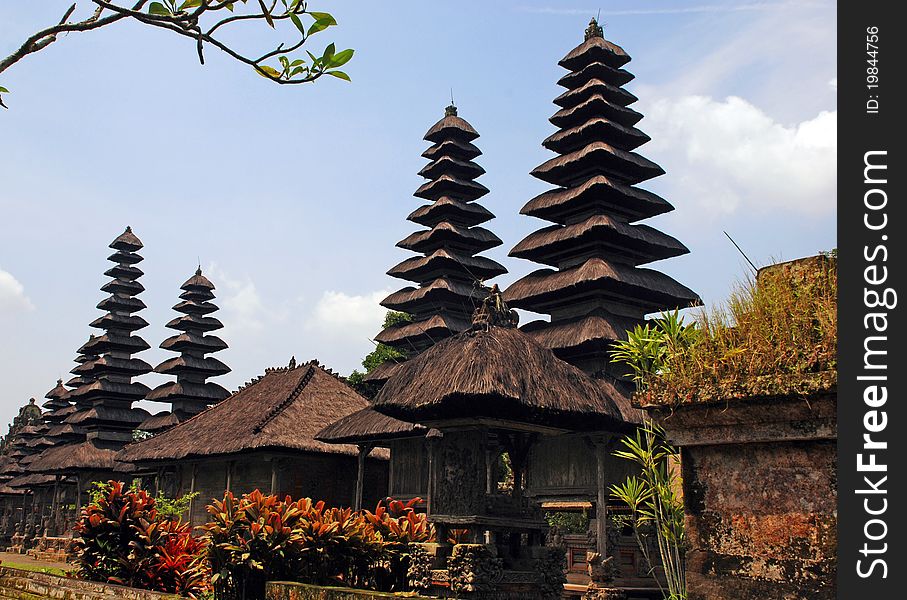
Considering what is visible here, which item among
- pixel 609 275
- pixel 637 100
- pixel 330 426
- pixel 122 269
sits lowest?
pixel 330 426

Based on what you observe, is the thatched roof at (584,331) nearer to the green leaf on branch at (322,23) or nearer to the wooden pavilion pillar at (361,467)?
the wooden pavilion pillar at (361,467)

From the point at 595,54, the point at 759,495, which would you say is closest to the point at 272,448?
Result: the point at 595,54

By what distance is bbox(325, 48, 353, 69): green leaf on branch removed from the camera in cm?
383

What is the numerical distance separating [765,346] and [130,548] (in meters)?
10.5

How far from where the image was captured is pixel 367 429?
21.6 meters

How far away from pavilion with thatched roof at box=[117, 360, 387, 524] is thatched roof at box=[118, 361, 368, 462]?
3 centimetres

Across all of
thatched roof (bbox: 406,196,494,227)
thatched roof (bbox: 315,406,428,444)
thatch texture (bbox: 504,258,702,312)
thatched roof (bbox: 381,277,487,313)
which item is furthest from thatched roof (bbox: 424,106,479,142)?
thatched roof (bbox: 315,406,428,444)

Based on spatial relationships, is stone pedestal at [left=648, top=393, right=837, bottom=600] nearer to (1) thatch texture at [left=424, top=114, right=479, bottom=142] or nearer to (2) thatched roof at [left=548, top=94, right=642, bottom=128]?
(2) thatched roof at [left=548, top=94, right=642, bottom=128]

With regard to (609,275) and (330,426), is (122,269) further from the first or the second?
(609,275)

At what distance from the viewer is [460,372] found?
11.2 m

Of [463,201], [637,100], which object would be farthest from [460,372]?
[463,201]

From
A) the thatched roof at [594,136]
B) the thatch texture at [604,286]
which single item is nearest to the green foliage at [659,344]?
the thatch texture at [604,286]

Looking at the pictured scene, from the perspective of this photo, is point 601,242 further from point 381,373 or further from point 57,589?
point 57,589

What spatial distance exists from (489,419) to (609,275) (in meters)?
11.6
